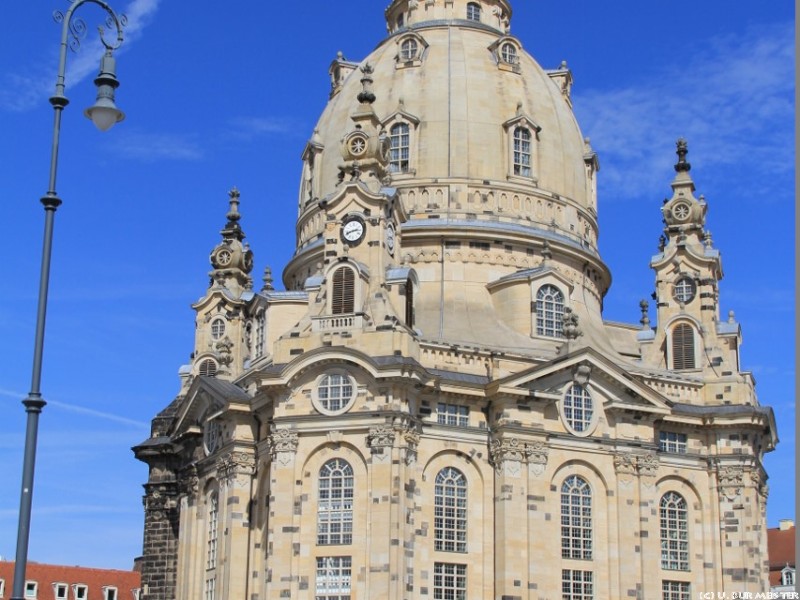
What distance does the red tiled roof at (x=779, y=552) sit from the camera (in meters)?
84.6

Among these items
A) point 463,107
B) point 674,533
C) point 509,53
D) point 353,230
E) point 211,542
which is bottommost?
point 211,542

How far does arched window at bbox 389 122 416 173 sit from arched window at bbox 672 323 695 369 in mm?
15506

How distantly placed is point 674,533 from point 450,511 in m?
10.7

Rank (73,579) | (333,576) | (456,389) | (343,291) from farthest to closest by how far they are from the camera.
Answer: (73,579) → (343,291) → (456,389) → (333,576)

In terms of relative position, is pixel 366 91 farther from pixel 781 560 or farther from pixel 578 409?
pixel 781 560

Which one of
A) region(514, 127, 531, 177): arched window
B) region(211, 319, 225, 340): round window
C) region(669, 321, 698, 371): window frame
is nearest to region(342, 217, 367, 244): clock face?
region(514, 127, 531, 177): arched window

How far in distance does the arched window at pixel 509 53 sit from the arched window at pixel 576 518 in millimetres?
23477

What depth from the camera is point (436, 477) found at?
178ft

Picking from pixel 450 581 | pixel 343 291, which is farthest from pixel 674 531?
pixel 343 291

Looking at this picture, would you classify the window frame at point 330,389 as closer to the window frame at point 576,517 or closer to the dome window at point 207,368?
the window frame at point 576,517

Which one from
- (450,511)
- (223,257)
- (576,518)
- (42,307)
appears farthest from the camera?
(223,257)

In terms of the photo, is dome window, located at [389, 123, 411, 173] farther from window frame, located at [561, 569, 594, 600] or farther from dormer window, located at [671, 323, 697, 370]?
window frame, located at [561, 569, 594, 600]

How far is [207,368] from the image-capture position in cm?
6925

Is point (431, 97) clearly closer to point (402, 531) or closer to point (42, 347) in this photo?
point (402, 531)
